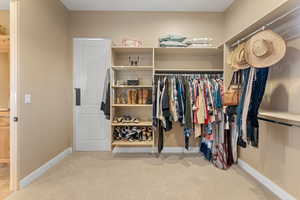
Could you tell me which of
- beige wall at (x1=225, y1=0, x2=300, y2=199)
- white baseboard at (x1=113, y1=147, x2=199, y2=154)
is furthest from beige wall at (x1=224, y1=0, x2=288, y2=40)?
white baseboard at (x1=113, y1=147, x2=199, y2=154)

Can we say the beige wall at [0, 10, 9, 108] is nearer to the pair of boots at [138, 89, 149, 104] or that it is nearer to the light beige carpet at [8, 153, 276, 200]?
the light beige carpet at [8, 153, 276, 200]

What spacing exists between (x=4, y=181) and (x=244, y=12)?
4248mm

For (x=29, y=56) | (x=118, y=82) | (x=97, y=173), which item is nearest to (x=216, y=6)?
(x=118, y=82)

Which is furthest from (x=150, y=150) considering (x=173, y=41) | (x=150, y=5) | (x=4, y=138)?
(x=150, y=5)

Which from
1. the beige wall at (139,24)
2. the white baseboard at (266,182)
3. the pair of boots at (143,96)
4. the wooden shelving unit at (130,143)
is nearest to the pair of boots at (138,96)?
the pair of boots at (143,96)

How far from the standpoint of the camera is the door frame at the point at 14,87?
7.16 feet

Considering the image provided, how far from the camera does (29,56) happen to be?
2402 mm

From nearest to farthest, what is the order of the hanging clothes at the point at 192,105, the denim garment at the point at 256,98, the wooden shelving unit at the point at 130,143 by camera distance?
the denim garment at the point at 256,98, the hanging clothes at the point at 192,105, the wooden shelving unit at the point at 130,143

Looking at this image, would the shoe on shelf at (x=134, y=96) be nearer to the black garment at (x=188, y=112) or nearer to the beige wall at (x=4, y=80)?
the black garment at (x=188, y=112)

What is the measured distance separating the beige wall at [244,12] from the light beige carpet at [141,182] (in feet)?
7.01

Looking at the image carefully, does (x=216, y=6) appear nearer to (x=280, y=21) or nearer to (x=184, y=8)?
(x=184, y=8)

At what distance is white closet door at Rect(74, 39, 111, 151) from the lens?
12.1ft

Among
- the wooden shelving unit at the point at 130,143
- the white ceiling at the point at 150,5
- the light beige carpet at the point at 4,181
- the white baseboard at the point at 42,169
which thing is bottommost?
the light beige carpet at the point at 4,181

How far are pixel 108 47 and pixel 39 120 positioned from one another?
1.87 metres
